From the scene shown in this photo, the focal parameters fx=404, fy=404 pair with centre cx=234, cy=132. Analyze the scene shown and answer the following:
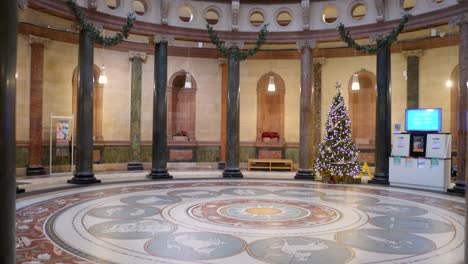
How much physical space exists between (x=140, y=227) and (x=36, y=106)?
11.4 m

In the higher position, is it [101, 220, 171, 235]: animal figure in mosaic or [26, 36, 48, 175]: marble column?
[26, 36, 48, 175]: marble column

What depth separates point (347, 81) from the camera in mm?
20062

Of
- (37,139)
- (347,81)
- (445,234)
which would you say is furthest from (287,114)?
(445,234)

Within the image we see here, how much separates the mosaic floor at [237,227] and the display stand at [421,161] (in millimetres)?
1330

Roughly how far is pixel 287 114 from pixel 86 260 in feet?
53.4

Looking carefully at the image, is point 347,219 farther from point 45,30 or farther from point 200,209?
point 45,30

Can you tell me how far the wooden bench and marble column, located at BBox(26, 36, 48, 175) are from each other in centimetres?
934

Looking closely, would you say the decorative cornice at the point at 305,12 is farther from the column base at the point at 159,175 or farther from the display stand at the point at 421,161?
the column base at the point at 159,175

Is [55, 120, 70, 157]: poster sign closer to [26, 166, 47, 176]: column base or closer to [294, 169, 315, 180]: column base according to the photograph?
[26, 166, 47, 176]: column base

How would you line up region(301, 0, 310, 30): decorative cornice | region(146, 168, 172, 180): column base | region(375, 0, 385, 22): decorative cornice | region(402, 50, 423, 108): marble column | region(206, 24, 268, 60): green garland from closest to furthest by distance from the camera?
region(375, 0, 385, 22): decorative cornice, region(146, 168, 172, 180): column base, region(206, 24, 268, 60): green garland, region(301, 0, 310, 30): decorative cornice, region(402, 50, 423, 108): marble column

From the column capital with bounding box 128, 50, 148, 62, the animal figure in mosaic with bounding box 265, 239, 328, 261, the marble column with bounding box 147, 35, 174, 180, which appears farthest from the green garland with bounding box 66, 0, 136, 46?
the animal figure in mosaic with bounding box 265, 239, 328, 261

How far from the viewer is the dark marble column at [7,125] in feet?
9.90

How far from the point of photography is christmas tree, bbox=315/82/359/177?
48.9 ft

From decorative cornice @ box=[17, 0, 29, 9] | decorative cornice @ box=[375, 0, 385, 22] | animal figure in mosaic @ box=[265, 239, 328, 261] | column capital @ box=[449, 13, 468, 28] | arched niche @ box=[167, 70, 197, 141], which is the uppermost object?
decorative cornice @ box=[375, 0, 385, 22]
